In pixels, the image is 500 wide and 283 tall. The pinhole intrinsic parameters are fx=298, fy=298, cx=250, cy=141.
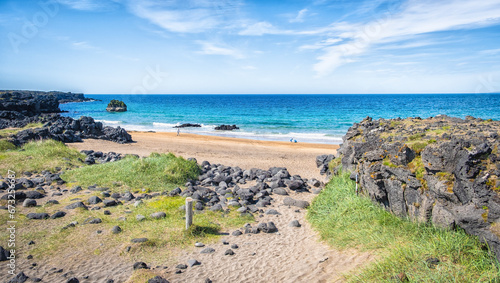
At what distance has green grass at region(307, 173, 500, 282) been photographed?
462cm

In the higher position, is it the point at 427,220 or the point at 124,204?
the point at 427,220

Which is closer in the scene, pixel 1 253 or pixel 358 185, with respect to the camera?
pixel 1 253

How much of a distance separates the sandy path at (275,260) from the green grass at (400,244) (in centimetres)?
43

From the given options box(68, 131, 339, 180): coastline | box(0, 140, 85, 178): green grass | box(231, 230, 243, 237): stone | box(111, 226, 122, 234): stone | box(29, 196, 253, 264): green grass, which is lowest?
box(68, 131, 339, 180): coastline

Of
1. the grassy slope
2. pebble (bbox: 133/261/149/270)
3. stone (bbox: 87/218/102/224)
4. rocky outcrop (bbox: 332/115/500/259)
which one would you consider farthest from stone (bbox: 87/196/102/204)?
rocky outcrop (bbox: 332/115/500/259)

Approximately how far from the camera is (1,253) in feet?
22.2

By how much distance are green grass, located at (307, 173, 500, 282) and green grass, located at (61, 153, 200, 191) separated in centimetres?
676

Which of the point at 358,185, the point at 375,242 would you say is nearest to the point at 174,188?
the point at 358,185

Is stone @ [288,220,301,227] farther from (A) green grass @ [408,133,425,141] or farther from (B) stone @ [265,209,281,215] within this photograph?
(A) green grass @ [408,133,425,141]

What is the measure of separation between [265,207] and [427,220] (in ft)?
17.9

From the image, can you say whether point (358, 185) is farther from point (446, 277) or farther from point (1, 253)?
point (1, 253)

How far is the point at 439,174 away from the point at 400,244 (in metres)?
1.76

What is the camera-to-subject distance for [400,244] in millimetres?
5852

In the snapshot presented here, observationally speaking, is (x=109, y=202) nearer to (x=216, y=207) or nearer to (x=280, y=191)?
(x=216, y=207)
